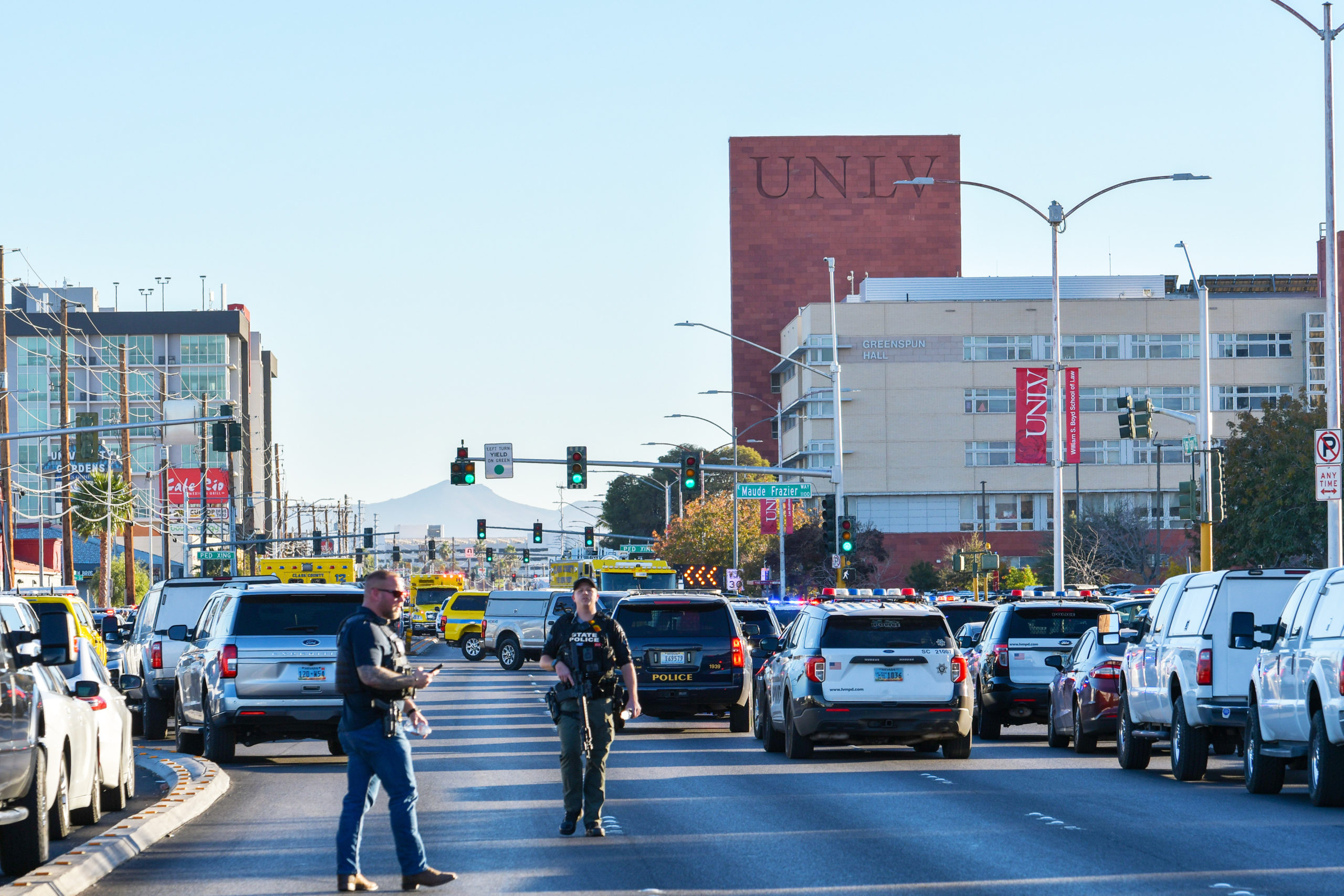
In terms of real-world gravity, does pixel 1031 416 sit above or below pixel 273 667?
above

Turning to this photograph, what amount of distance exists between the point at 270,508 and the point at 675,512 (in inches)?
2377

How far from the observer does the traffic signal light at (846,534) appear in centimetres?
4681

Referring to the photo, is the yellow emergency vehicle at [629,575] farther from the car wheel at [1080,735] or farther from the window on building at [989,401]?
the window on building at [989,401]

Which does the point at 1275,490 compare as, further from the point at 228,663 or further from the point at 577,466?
the point at 228,663

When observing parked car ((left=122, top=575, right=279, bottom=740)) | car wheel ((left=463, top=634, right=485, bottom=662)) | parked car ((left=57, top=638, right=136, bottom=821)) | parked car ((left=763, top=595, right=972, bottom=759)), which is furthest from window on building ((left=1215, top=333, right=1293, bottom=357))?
parked car ((left=57, top=638, right=136, bottom=821))

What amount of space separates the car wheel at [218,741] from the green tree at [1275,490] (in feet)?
138

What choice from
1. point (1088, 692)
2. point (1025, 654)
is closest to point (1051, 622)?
point (1025, 654)

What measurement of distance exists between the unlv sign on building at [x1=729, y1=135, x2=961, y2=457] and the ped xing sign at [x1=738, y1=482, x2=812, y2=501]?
77358mm

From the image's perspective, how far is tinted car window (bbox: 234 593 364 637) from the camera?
20.2m

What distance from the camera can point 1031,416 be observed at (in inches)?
2539

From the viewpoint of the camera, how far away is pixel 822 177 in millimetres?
139000

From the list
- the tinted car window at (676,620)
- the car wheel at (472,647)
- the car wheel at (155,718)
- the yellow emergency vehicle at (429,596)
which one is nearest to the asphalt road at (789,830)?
the tinted car window at (676,620)

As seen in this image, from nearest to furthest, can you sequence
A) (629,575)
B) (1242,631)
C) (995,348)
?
(1242,631)
(629,575)
(995,348)

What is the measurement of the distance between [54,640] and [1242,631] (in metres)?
10.6
